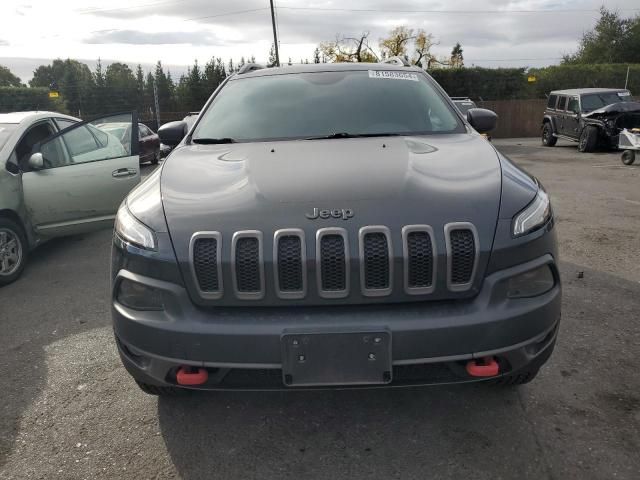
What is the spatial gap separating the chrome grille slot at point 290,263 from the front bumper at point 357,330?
10 cm

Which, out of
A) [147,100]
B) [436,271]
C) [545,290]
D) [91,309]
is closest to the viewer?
[436,271]

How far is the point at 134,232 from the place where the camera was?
7.55 ft

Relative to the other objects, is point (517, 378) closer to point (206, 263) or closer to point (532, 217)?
point (532, 217)

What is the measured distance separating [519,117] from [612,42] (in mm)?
31765

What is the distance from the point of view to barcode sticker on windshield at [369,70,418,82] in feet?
12.3

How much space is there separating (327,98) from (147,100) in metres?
31.9

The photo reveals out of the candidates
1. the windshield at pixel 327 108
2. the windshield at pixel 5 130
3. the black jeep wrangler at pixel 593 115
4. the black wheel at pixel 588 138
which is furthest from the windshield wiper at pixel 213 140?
the black wheel at pixel 588 138

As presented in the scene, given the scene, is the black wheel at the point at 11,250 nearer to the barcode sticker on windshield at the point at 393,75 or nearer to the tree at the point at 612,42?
the barcode sticker on windshield at the point at 393,75

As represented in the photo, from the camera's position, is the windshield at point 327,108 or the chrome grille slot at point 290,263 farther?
the windshield at point 327,108

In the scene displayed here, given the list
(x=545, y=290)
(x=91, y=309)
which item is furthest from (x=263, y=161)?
(x=91, y=309)

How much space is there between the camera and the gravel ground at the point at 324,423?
232 cm

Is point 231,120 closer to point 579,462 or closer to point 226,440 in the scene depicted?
point 226,440

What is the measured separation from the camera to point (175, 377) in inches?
88.0

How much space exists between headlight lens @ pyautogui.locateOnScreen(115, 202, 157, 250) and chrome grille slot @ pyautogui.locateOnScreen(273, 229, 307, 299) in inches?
20.8
